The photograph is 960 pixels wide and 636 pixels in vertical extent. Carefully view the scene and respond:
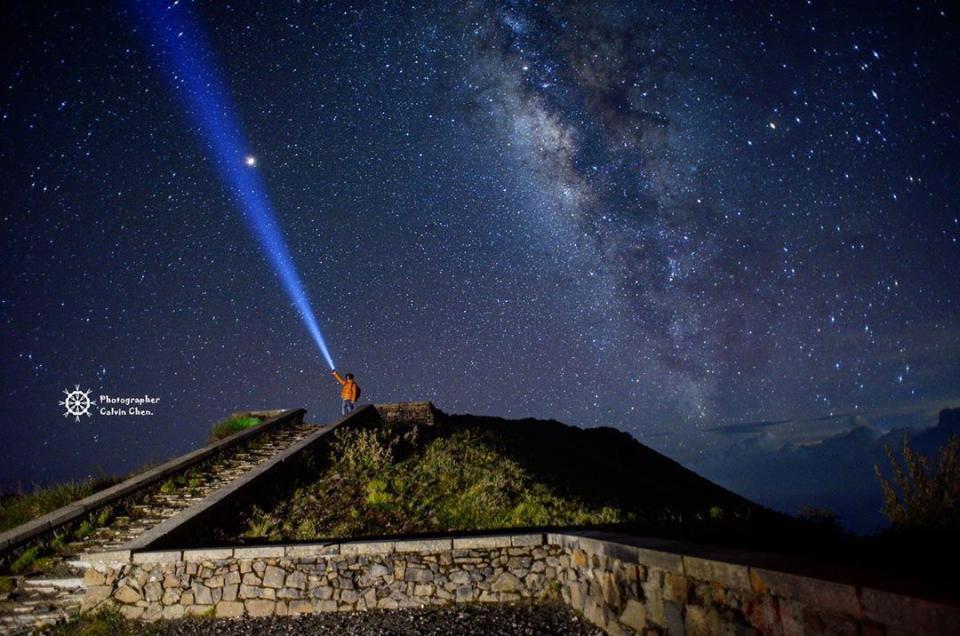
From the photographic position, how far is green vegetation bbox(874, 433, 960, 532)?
5.39 meters

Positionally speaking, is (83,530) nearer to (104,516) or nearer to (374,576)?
(104,516)

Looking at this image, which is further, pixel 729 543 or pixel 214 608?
pixel 214 608

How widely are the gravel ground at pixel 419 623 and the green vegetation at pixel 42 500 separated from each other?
18.8ft

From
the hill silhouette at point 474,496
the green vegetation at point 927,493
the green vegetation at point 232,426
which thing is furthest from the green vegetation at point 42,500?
the green vegetation at point 927,493

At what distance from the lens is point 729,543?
5.75 metres

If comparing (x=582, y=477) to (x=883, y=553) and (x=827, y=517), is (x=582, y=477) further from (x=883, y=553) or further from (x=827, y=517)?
(x=883, y=553)

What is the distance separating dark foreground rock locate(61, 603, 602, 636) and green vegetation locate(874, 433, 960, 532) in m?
3.54

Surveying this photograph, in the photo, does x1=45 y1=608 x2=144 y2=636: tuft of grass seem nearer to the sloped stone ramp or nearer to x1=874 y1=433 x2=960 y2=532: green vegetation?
the sloped stone ramp

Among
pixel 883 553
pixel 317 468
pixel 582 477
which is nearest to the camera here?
pixel 883 553

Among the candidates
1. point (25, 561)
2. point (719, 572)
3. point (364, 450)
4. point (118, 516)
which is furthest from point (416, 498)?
point (719, 572)

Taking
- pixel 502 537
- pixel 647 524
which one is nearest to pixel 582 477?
pixel 647 524

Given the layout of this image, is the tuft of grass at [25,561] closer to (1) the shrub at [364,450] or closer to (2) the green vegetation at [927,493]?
(1) the shrub at [364,450]

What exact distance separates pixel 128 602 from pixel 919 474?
995 centimetres

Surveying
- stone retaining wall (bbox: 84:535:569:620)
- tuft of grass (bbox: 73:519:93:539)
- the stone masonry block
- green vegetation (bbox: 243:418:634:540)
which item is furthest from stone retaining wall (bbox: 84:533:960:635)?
tuft of grass (bbox: 73:519:93:539)
